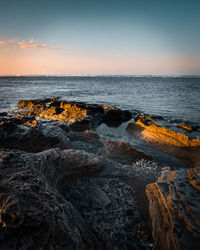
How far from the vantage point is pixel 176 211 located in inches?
101

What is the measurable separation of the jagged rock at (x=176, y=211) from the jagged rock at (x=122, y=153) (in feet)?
8.04

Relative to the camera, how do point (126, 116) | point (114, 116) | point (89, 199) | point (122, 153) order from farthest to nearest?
point (126, 116) → point (114, 116) → point (122, 153) → point (89, 199)

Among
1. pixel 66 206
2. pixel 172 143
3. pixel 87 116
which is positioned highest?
pixel 87 116

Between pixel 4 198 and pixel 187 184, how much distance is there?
340 cm

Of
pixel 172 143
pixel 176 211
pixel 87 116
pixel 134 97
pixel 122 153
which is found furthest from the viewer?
pixel 134 97

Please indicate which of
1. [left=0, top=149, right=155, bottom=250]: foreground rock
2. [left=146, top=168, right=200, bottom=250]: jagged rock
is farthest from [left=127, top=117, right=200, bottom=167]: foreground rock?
[left=146, top=168, right=200, bottom=250]: jagged rock

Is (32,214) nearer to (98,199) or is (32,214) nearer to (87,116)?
(98,199)

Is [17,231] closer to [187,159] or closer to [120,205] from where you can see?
[120,205]

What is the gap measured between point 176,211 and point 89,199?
1908 mm

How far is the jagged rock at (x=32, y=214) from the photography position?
183 centimetres

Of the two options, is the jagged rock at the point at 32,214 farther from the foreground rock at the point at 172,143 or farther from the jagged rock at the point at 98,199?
the foreground rock at the point at 172,143

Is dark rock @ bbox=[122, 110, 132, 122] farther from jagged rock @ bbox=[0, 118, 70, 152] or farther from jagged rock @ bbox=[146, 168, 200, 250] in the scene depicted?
jagged rock @ bbox=[146, 168, 200, 250]

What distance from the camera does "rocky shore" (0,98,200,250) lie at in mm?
2023

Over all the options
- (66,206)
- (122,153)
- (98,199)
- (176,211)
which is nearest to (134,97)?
(122,153)
